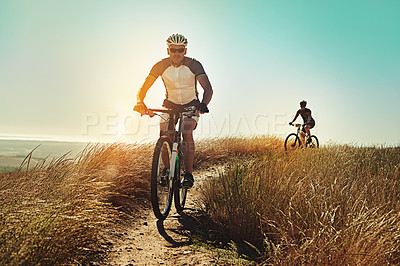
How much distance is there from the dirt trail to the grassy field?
22 centimetres

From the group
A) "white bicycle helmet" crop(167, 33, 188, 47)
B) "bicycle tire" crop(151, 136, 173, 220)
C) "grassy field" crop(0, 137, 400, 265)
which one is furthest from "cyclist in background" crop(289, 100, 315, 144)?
"bicycle tire" crop(151, 136, 173, 220)

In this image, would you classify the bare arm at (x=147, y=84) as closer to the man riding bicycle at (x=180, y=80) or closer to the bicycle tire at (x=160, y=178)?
the man riding bicycle at (x=180, y=80)

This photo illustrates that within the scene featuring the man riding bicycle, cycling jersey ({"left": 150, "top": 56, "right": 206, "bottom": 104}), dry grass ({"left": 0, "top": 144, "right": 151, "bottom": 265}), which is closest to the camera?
dry grass ({"left": 0, "top": 144, "right": 151, "bottom": 265})

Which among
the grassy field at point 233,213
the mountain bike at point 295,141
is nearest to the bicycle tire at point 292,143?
the mountain bike at point 295,141

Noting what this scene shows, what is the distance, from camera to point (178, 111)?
410 cm

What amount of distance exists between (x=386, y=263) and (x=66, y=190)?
291 cm

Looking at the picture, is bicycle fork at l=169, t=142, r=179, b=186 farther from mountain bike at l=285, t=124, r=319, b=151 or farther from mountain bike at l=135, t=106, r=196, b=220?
mountain bike at l=285, t=124, r=319, b=151

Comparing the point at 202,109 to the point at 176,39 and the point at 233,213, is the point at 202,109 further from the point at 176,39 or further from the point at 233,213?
the point at 233,213

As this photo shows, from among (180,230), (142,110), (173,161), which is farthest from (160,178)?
(142,110)

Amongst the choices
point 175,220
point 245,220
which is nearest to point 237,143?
point 175,220

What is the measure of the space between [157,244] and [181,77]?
2.49 meters

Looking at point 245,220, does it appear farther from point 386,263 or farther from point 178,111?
point 178,111

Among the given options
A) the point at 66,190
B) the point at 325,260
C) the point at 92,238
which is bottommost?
the point at 92,238

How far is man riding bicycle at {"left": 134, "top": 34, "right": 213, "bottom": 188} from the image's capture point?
446 cm
